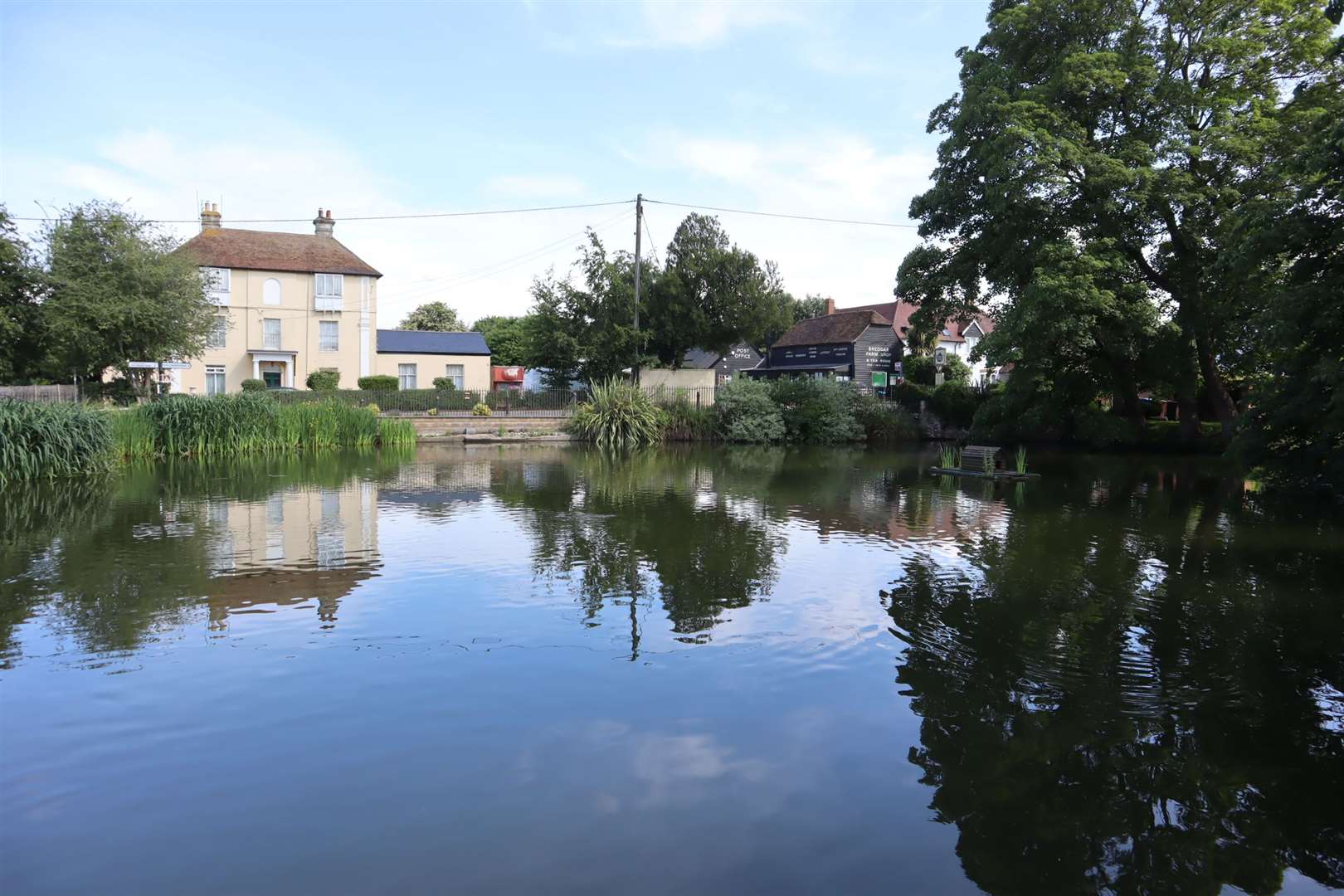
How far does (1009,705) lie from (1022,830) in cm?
155

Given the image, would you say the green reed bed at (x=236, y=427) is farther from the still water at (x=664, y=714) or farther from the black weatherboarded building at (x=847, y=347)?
the black weatherboarded building at (x=847, y=347)

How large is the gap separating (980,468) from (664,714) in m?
16.9

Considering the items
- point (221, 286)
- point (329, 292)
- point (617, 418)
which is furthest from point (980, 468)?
point (221, 286)

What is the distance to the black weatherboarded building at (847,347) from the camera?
52.8m

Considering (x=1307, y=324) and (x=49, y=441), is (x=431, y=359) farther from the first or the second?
(x=1307, y=324)

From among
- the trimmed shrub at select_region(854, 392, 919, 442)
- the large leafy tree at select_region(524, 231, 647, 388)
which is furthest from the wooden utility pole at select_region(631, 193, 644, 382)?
the trimmed shrub at select_region(854, 392, 919, 442)

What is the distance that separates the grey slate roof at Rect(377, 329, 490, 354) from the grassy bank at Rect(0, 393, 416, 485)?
17.3m

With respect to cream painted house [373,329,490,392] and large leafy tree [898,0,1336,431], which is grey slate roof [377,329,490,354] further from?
large leafy tree [898,0,1336,431]

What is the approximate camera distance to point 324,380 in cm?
3856

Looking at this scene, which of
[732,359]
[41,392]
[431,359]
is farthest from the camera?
[732,359]

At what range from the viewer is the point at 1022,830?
407 cm

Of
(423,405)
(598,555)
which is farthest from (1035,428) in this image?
(598,555)

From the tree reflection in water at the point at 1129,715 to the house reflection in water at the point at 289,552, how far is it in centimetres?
514

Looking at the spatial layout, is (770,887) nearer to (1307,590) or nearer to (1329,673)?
(1329,673)
